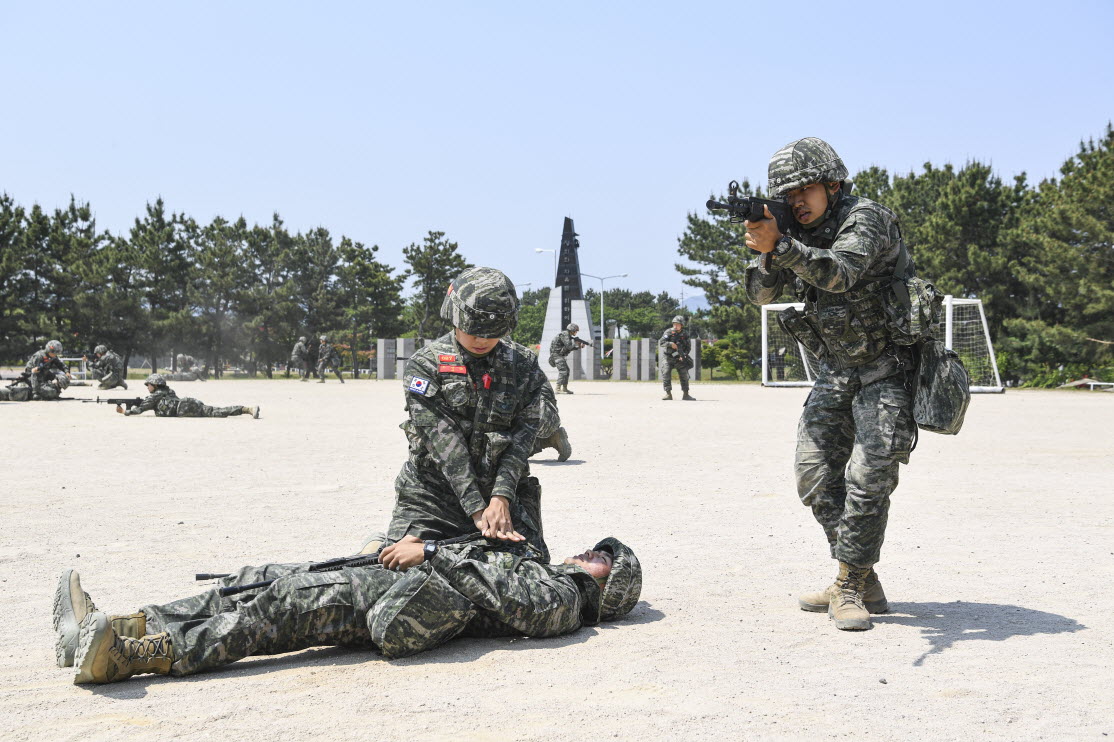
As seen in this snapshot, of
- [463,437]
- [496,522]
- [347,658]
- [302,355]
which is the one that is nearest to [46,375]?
[302,355]

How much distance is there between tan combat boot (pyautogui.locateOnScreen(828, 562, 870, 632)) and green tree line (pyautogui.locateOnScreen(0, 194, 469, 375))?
52.0 metres

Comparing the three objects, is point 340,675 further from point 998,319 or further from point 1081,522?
point 998,319

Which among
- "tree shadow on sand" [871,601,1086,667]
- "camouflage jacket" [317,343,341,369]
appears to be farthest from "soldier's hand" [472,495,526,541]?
"camouflage jacket" [317,343,341,369]

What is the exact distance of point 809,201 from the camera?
4730 millimetres

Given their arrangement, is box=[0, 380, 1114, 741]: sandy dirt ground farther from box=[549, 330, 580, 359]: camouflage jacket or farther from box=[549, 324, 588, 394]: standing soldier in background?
box=[549, 330, 580, 359]: camouflage jacket

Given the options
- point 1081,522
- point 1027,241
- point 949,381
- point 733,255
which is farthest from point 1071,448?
point 733,255

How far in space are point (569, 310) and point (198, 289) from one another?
74.7ft

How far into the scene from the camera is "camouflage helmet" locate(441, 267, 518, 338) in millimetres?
4621

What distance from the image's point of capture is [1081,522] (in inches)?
283

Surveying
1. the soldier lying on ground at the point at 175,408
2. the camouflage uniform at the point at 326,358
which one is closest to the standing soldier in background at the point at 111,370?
the camouflage uniform at the point at 326,358

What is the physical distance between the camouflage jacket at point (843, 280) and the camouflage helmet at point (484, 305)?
110cm

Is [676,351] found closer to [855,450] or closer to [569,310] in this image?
[855,450]

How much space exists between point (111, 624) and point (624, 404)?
67.2 ft

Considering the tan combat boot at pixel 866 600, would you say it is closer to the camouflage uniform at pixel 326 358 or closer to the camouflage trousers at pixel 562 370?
the camouflage trousers at pixel 562 370
